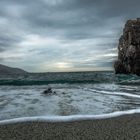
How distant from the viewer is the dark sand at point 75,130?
24.0ft

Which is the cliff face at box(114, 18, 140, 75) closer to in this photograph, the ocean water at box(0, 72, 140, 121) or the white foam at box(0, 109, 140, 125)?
the ocean water at box(0, 72, 140, 121)

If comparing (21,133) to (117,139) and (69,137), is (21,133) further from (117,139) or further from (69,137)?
(117,139)

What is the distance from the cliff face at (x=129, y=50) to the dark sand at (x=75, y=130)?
3012 inches

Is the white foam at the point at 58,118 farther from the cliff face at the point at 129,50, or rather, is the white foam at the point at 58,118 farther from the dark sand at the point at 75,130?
the cliff face at the point at 129,50

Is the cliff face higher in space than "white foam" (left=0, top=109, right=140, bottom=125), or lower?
higher

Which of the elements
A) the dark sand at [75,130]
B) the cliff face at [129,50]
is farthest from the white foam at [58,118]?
the cliff face at [129,50]

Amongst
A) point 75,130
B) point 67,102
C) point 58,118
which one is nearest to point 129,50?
point 67,102

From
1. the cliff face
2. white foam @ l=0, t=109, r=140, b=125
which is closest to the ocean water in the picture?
white foam @ l=0, t=109, r=140, b=125

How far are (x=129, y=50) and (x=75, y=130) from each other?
82.1 m

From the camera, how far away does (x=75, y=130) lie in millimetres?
8016

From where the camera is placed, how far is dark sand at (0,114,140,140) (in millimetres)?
7302

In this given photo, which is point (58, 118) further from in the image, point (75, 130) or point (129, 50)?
point (129, 50)

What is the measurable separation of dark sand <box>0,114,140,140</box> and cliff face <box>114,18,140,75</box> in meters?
76.5

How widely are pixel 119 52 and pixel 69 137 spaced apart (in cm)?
9261
